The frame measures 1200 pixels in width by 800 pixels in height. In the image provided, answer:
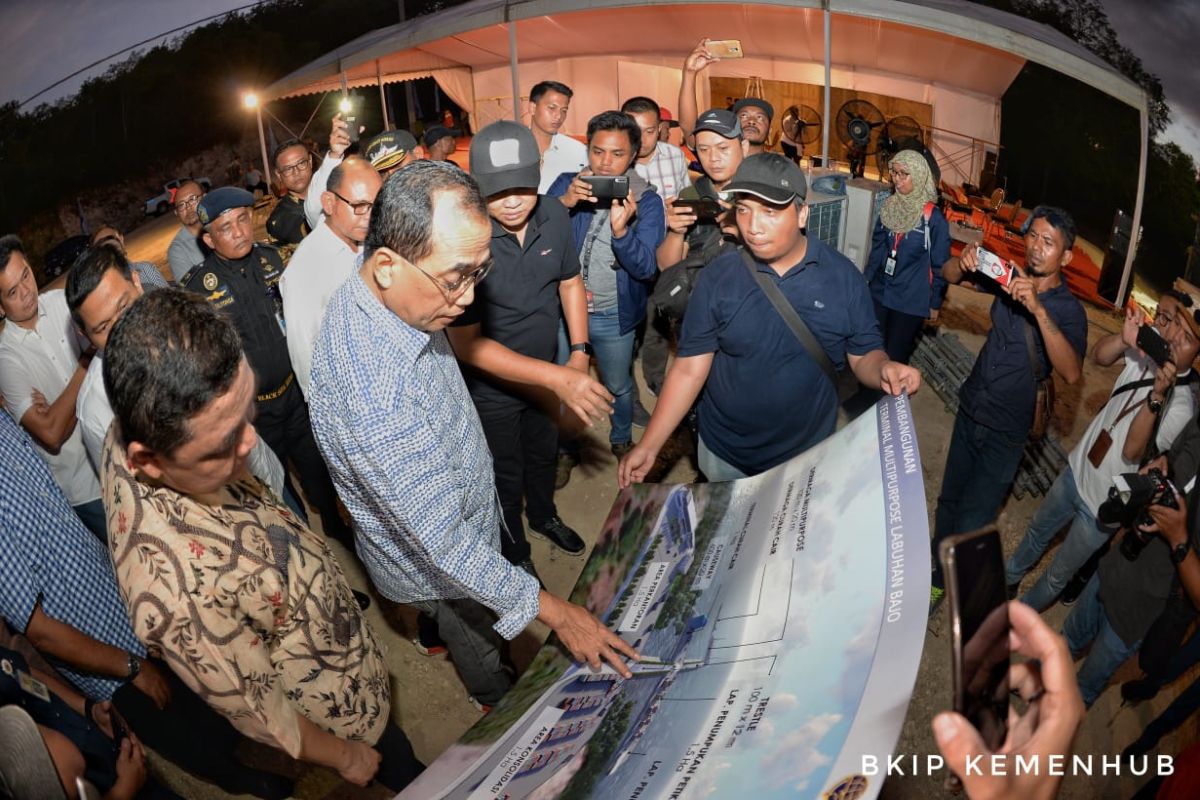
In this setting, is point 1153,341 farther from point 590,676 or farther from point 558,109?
point 558,109

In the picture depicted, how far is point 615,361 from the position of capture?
4.60m

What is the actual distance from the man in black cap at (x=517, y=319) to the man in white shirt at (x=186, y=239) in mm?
2201

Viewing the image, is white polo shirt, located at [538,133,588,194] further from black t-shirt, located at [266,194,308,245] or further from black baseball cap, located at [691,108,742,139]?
black t-shirt, located at [266,194,308,245]

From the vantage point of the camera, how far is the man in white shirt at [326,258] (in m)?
3.21

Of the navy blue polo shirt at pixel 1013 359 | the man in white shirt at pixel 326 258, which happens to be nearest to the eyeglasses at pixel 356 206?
the man in white shirt at pixel 326 258

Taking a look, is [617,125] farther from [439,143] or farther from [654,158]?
[439,143]

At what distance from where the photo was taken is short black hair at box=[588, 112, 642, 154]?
4160 millimetres

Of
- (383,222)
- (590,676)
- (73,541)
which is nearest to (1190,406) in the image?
(590,676)

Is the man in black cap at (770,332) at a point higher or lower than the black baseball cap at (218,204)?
lower

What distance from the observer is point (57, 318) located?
3303 mm

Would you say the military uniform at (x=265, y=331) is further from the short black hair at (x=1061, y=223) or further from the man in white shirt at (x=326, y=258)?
the short black hair at (x=1061, y=223)

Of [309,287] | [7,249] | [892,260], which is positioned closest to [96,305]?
[309,287]

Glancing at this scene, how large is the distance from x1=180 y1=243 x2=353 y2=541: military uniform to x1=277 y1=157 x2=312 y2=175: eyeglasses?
1564 mm

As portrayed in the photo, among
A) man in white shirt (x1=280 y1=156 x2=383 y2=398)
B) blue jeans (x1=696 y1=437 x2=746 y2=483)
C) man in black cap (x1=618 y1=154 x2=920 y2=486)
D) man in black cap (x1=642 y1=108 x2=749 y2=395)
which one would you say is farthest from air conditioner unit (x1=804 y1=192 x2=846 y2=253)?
man in white shirt (x1=280 y1=156 x2=383 y2=398)
